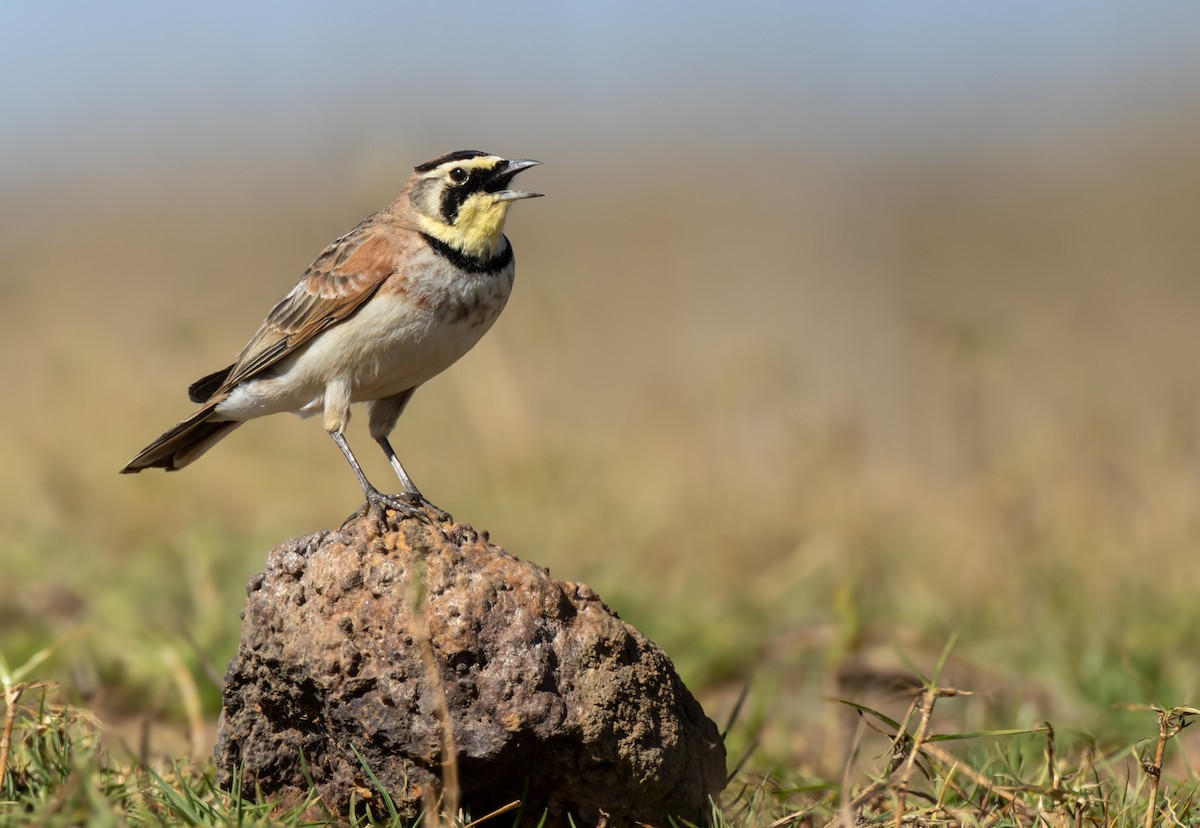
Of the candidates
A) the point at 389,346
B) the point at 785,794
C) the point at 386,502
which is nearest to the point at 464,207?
the point at 389,346

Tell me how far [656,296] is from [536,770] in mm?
19440

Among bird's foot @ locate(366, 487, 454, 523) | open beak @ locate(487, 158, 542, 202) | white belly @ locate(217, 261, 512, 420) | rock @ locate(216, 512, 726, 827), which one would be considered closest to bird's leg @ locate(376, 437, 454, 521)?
bird's foot @ locate(366, 487, 454, 523)

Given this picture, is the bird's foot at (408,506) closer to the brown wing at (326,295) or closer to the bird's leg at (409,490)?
the bird's leg at (409,490)

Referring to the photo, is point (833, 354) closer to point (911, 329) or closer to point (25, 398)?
point (911, 329)

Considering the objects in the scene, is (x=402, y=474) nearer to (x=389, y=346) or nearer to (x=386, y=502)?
(x=389, y=346)

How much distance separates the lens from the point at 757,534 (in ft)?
Answer: 29.4

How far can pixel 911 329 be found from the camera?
8.49m

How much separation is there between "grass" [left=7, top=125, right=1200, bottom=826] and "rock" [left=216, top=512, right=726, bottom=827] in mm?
245

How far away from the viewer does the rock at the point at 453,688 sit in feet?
12.7

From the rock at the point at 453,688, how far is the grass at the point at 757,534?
245 millimetres

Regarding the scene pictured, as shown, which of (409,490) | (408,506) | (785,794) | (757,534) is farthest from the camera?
(757,534)

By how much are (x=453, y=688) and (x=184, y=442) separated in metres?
2.58

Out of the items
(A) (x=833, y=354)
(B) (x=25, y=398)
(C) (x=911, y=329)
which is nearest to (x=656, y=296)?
(A) (x=833, y=354)

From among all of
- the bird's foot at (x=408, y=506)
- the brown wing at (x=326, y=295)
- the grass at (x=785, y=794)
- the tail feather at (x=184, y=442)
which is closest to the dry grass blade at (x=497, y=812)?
the grass at (x=785, y=794)
